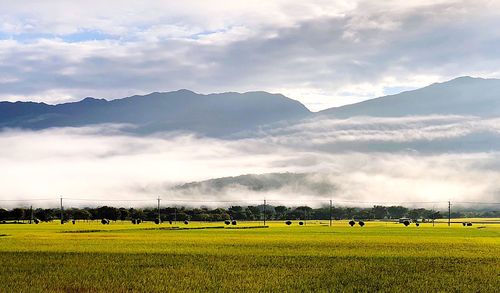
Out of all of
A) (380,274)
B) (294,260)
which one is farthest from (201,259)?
(380,274)

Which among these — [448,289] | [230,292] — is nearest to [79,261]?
[230,292]

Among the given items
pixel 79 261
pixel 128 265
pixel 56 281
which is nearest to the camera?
pixel 56 281

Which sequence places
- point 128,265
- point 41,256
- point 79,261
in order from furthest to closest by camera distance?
point 41,256
point 79,261
point 128,265

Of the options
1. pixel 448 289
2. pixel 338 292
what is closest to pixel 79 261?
pixel 338 292

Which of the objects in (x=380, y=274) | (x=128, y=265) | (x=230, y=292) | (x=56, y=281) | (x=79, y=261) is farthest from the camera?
(x=79, y=261)

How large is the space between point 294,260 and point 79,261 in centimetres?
1412

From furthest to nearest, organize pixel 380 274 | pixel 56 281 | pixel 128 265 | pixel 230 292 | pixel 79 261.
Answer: pixel 79 261
pixel 128 265
pixel 380 274
pixel 56 281
pixel 230 292

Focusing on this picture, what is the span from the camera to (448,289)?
1152 inches

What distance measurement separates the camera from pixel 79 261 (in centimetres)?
4103

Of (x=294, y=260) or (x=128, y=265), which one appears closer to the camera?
(x=128, y=265)

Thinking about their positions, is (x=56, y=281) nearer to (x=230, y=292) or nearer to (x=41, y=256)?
(x=230, y=292)

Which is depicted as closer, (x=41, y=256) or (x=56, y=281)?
(x=56, y=281)

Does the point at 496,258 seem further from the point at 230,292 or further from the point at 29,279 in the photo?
the point at 29,279

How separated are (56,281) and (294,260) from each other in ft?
57.2
